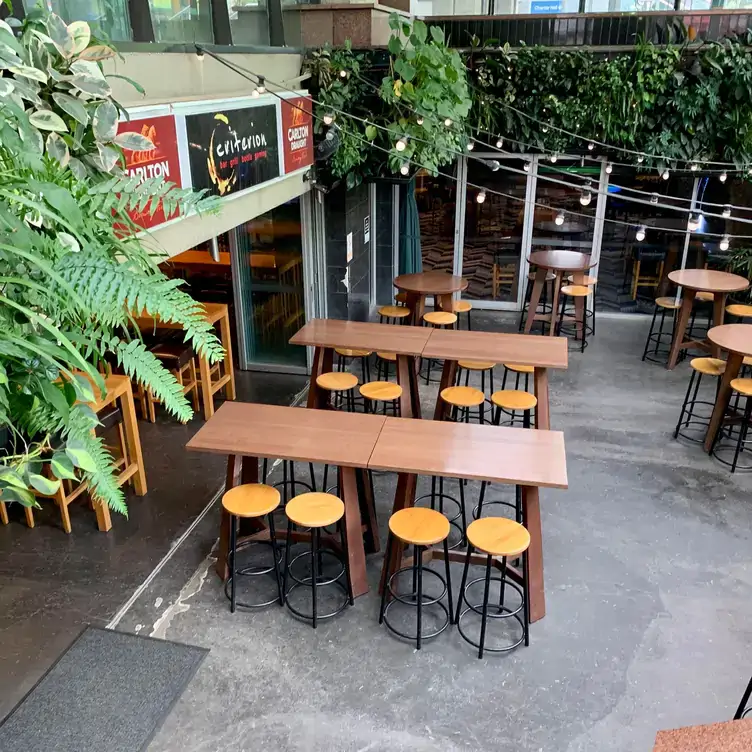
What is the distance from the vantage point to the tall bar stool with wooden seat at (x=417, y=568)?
346cm

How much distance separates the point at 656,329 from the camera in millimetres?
8414

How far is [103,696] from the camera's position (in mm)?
3270

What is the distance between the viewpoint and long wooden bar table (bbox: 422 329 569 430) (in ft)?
16.0

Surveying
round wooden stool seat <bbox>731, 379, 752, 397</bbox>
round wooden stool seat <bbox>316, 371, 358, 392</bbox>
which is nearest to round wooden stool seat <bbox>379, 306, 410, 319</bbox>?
round wooden stool seat <bbox>316, 371, 358, 392</bbox>

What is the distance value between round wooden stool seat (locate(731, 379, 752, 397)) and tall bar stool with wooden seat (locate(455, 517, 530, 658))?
249cm

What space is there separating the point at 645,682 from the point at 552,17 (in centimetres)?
644

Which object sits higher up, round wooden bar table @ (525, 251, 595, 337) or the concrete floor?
round wooden bar table @ (525, 251, 595, 337)

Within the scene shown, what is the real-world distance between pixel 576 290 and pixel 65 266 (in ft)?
22.7

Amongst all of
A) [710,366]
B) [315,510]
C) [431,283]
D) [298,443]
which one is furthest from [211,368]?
[710,366]

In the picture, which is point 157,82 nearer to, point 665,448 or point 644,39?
point 665,448

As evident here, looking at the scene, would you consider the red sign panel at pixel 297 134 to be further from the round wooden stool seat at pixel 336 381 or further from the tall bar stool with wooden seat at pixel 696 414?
the tall bar stool with wooden seat at pixel 696 414

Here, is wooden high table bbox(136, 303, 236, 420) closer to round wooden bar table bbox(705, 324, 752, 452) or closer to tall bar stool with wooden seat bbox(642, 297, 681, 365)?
round wooden bar table bbox(705, 324, 752, 452)

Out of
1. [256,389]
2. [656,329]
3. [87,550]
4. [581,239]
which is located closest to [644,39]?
[581,239]

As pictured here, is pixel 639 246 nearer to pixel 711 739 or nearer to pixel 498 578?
pixel 498 578
